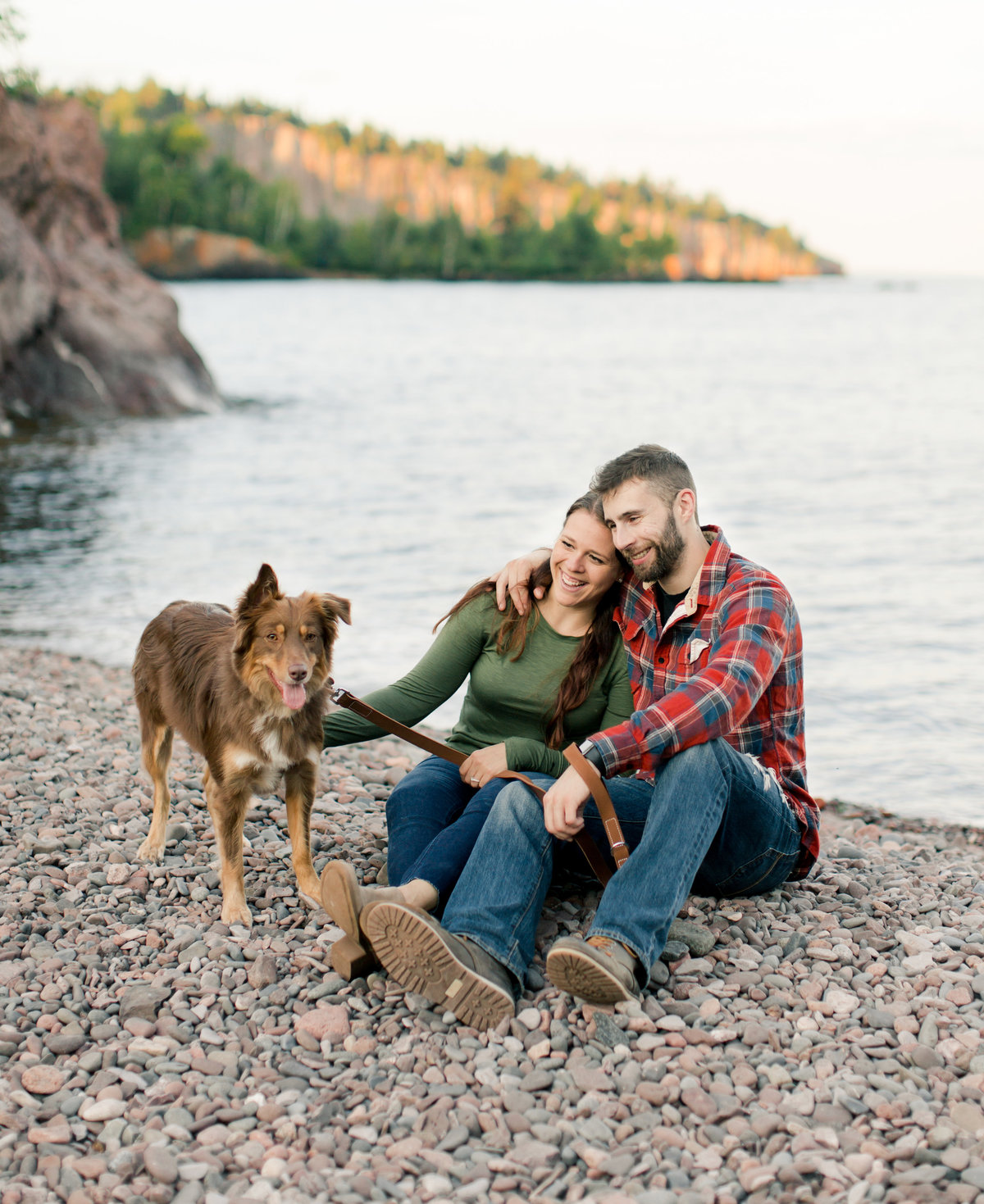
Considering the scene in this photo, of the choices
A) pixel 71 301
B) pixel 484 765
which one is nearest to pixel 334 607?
pixel 484 765

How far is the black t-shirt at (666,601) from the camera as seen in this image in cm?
423

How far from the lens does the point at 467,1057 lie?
131 inches

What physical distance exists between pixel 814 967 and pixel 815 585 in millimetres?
8481

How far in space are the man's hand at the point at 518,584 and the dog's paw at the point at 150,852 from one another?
1.77 metres

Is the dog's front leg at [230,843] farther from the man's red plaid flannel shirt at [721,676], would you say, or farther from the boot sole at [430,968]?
the man's red plaid flannel shirt at [721,676]

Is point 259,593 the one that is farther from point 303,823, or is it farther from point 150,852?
point 150,852

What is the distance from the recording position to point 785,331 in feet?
213

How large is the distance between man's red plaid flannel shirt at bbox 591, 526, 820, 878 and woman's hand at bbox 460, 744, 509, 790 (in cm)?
53

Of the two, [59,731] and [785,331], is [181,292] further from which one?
[59,731]

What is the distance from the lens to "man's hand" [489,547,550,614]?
14.3ft

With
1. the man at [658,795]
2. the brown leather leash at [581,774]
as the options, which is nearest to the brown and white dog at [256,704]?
the brown leather leash at [581,774]

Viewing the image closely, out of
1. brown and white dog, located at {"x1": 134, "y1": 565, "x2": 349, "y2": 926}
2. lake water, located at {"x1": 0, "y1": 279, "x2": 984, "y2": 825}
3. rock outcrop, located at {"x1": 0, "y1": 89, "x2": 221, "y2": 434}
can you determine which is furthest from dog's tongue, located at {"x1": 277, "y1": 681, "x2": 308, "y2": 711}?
rock outcrop, located at {"x1": 0, "y1": 89, "x2": 221, "y2": 434}

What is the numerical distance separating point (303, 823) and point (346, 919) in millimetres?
894

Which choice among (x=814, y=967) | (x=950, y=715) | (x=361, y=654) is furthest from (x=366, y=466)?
(x=814, y=967)
